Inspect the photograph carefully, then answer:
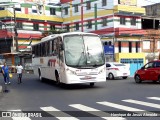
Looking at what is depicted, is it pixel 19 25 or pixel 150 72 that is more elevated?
pixel 19 25

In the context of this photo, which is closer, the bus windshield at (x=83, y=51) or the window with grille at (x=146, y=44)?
the bus windshield at (x=83, y=51)

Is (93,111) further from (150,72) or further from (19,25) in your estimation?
(19,25)

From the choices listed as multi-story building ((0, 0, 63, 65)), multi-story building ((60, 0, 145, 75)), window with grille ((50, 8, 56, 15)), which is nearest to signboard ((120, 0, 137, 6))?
multi-story building ((60, 0, 145, 75))

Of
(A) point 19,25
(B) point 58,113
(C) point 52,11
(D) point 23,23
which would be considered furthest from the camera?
(C) point 52,11

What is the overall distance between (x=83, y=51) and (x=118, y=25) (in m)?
30.0

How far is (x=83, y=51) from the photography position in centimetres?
1828

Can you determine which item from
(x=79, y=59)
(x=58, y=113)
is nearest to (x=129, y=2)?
(x=79, y=59)

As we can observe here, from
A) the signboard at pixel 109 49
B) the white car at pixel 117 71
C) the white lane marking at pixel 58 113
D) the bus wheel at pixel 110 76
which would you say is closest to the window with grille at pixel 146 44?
the signboard at pixel 109 49

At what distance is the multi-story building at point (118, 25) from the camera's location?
1758 inches

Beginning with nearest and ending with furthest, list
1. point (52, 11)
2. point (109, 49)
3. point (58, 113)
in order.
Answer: point (58, 113) → point (109, 49) → point (52, 11)

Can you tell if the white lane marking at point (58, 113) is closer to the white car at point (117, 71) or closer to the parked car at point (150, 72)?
the parked car at point (150, 72)

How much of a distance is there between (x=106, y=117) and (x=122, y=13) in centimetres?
3953

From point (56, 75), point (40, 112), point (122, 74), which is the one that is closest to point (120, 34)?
point (122, 74)

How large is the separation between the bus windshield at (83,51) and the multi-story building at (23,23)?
31176 millimetres
